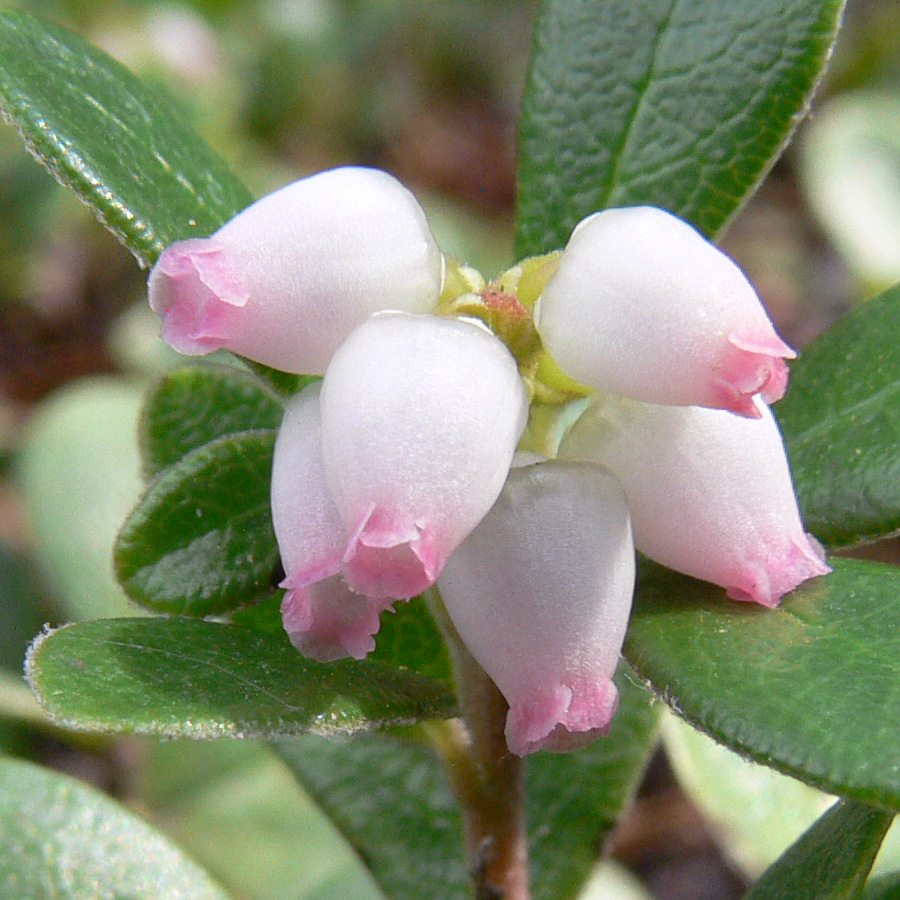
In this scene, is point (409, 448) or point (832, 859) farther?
point (832, 859)

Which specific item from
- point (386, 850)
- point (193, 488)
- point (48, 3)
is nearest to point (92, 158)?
point (193, 488)

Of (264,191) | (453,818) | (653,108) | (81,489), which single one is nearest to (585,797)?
(453,818)

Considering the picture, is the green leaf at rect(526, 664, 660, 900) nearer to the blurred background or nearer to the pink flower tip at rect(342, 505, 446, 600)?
the blurred background

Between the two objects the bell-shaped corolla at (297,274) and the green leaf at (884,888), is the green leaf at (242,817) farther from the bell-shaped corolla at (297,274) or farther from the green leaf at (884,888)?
the bell-shaped corolla at (297,274)

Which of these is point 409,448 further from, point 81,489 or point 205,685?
point 81,489

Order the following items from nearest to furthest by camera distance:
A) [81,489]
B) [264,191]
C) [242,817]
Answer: [242,817], [81,489], [264,191]

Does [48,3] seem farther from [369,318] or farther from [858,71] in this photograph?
[369,318]
